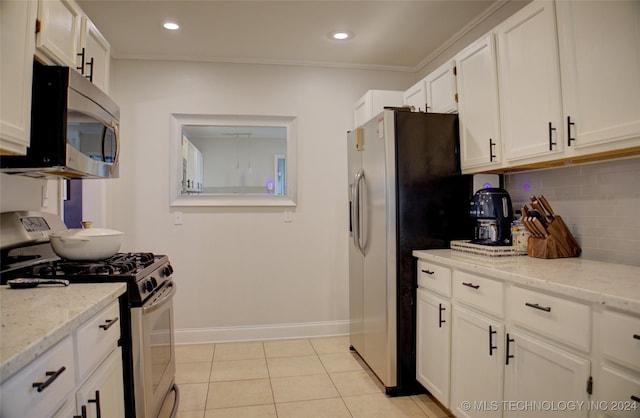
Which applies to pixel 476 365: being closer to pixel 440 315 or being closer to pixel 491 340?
pixel 491 340

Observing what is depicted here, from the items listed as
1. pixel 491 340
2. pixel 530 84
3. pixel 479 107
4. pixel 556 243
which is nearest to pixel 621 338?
pixel 491 340

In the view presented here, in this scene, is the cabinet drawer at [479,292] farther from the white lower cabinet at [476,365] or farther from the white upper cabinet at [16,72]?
the white upper cabinet at [16,72]

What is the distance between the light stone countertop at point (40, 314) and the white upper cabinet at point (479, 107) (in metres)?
2.02

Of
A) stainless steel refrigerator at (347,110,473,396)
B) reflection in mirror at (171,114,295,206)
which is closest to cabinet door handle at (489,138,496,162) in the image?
stainless steel refrigerator at (347,110,473,396)

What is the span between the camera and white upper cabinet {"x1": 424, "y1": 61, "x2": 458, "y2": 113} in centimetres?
252

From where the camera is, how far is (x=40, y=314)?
3.72ft

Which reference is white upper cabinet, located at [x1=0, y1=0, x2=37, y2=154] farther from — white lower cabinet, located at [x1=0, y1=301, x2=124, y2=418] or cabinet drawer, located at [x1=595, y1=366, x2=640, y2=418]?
cabinet drawer, located at [x1=595, y1=366, x2=640, y2=418]

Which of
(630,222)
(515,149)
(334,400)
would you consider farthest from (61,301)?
(630,222)

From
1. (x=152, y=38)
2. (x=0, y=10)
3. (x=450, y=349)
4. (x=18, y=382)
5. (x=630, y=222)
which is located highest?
(x=152, y=38)

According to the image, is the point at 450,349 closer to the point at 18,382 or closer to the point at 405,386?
the point at 405,386

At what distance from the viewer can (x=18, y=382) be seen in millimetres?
836

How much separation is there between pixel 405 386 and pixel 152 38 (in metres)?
3.19

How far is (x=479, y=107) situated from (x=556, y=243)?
896 millimetres

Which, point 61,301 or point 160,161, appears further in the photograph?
point 160,161
